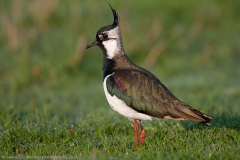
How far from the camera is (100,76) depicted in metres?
11.5

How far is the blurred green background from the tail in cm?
179

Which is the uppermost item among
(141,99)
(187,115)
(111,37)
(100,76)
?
(111,37)

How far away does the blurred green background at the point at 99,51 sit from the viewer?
9.30 m

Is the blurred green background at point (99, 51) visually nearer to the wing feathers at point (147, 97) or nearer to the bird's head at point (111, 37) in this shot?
the bird's head at point (111, 37)

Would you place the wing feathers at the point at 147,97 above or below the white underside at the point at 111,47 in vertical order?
below

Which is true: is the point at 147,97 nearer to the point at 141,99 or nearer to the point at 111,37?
the point at 141,99

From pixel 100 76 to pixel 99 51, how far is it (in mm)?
1151

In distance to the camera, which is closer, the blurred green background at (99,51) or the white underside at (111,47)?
the white underside at (111,47)

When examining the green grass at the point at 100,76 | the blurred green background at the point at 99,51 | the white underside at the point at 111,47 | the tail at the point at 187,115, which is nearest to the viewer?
the tail at the point at 187,115

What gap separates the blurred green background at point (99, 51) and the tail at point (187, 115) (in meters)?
1.79

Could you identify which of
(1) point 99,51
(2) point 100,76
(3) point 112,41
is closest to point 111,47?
(3) point 112,41

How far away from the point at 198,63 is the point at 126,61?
5.87 metres

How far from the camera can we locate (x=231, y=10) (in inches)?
604

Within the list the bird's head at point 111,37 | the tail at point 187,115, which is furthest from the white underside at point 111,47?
the tail at point 187,115
